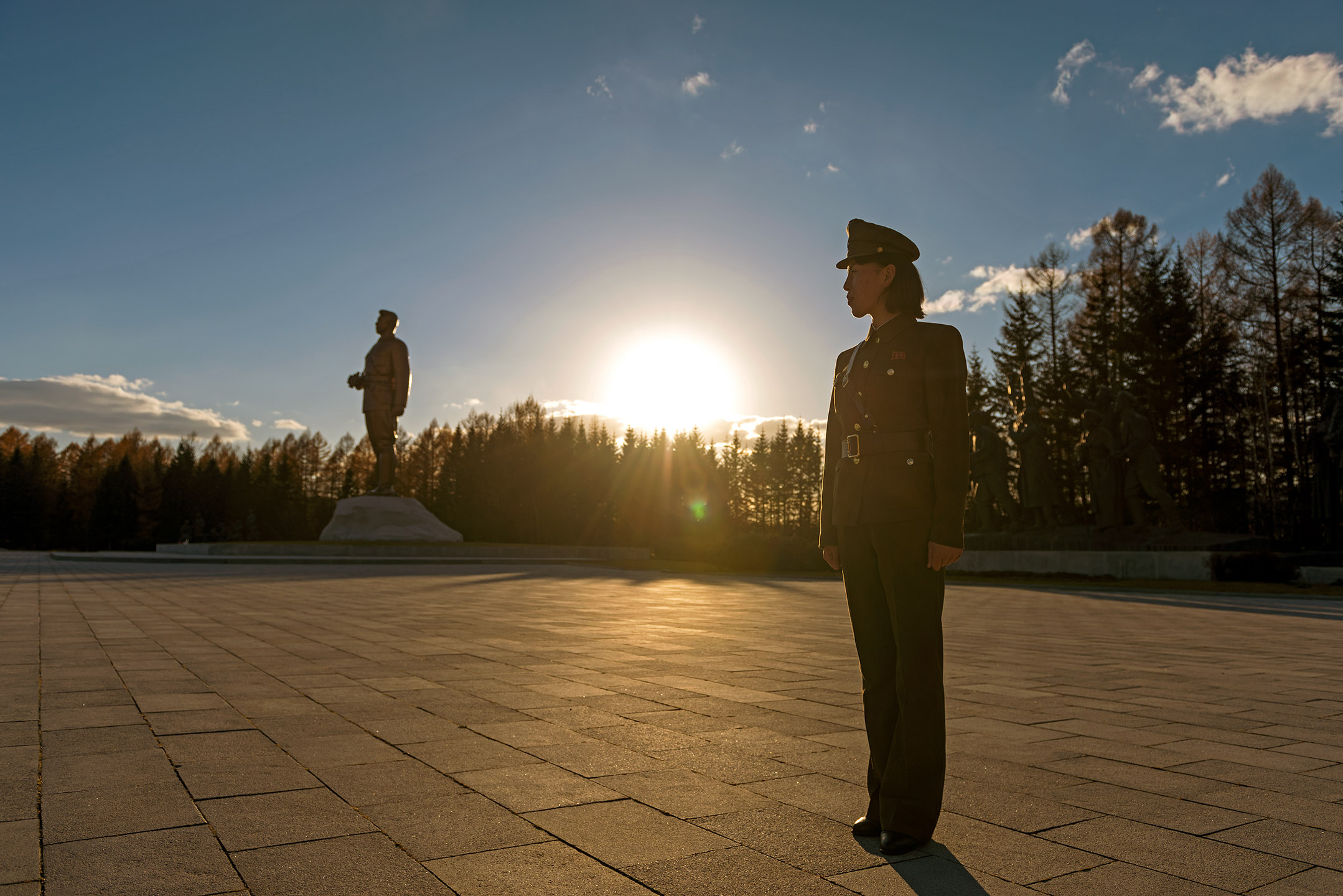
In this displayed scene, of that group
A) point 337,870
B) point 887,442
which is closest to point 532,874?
point 337,870

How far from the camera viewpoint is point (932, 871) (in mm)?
2365

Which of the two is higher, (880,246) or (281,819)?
(880,246)

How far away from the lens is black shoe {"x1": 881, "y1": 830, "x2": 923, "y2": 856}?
8.21ft

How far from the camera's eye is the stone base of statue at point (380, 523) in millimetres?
25562

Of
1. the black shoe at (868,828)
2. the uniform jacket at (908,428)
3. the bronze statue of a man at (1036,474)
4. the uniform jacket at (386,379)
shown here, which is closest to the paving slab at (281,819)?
the black shoe at (868,828)

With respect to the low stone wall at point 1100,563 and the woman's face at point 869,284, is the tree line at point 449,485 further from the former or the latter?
the woman's face at point 869,284

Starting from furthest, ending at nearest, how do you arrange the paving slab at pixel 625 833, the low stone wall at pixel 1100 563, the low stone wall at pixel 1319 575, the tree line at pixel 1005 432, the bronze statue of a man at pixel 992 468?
the tree line at pixel 1005 432 < the bronze statue of a man at pixel 992 468 < the low stone wall at pixel 1100 563 < the low stone wall at pixel 1319 575 < the paving slab at pixel 625 833

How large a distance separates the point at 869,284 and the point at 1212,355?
42285mm

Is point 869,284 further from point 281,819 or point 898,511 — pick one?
point 281,819

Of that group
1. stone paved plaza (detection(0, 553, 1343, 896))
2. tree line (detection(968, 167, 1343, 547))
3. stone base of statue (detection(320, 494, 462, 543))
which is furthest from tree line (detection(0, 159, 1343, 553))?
stone paved plaza (detection(0, 553, 1343, 896))

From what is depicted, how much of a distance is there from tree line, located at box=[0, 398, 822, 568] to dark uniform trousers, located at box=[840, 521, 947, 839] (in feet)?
141

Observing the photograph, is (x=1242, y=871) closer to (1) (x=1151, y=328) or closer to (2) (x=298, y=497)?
(1) (x=1151, y=328)

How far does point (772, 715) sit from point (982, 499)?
84.8 feet

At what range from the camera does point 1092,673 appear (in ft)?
20.0
